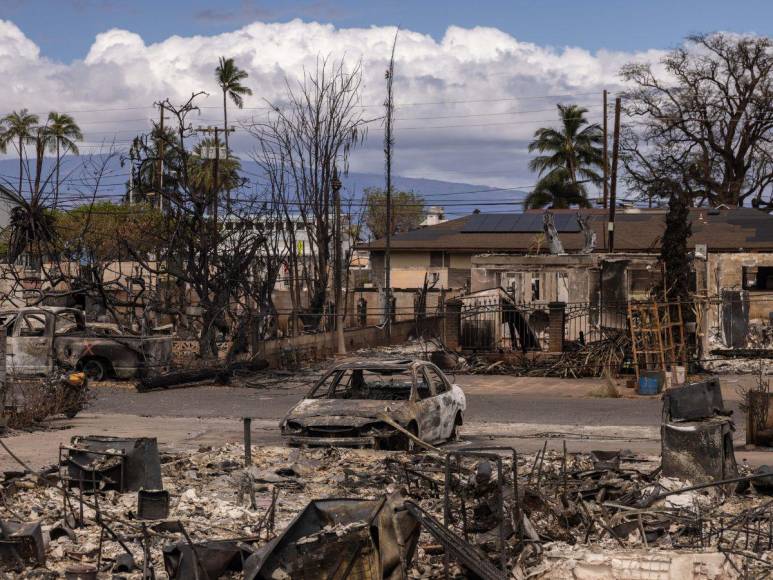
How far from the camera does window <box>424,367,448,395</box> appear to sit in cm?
1562

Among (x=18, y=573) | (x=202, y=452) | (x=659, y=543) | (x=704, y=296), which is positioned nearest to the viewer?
(x=18, y=573)

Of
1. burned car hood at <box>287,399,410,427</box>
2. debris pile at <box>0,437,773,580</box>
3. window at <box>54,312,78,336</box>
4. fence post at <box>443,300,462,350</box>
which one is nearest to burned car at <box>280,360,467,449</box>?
burned car hood at <box>287,399,410,427</box>

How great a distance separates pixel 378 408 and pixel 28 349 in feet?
39.1

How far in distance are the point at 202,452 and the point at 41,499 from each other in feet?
11.6

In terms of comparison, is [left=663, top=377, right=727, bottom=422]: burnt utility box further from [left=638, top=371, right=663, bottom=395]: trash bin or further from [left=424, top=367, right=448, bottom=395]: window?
[left=638, top=371, right=663, bottom=395]: trash bin

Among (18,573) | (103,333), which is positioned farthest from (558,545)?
(103,333)

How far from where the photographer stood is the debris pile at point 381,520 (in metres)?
7.79

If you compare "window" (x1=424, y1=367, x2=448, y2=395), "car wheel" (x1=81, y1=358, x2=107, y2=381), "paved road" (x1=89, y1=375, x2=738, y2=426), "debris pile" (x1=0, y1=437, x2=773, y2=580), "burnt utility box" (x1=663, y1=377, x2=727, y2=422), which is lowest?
"paved road" (x1=89, y1=375, x2=738, y2=426)

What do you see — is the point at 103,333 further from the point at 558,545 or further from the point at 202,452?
the point at 558,545

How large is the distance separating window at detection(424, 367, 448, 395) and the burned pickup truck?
34.0 feet

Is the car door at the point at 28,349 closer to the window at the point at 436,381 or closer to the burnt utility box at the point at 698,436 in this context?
the window at the point at 436,381

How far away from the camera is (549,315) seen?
29.6 metres

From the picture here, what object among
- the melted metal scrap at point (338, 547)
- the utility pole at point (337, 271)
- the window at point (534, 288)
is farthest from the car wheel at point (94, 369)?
the melted metal scrap at point (338, 547)

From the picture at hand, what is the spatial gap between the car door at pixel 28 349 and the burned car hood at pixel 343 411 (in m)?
10.7
